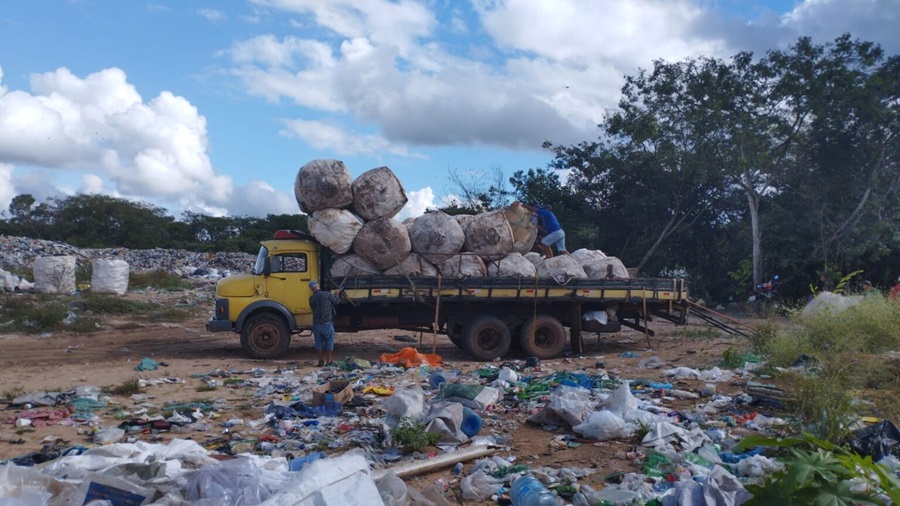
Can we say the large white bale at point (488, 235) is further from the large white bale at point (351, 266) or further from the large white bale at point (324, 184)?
the large white bale at point (324, 184)

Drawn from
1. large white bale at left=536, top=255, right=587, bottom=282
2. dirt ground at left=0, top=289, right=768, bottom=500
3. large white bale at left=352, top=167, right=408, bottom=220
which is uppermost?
large white bale at left=352, top=167, right=408, bottom=220

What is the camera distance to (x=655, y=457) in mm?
5527

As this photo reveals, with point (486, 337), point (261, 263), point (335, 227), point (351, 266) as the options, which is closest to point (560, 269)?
point (486, 337)

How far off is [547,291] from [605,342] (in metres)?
2.92

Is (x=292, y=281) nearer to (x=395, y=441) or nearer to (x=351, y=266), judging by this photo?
(x=351, y=266)

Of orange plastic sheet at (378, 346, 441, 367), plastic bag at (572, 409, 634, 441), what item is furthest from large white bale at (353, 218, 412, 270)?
plastic bag at (572, 409, 634, 441)

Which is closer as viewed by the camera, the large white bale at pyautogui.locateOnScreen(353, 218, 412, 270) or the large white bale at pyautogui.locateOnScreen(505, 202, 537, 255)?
the large white bale at pyautogui.locateOnScreen(353, 218, 412, 270)

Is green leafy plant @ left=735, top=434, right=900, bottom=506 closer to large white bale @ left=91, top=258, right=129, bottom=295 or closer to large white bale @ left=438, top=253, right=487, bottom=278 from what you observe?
large white bale @ left=438, top=253, right=487, bottom=278

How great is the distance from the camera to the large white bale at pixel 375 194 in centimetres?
1074

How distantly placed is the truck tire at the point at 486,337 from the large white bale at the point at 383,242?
1.62 meters

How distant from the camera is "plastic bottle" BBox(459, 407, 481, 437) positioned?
6.32m

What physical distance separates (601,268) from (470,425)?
20.3 ft

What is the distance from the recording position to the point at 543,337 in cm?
1195

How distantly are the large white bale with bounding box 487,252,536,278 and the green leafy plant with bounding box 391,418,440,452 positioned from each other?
548 cm
